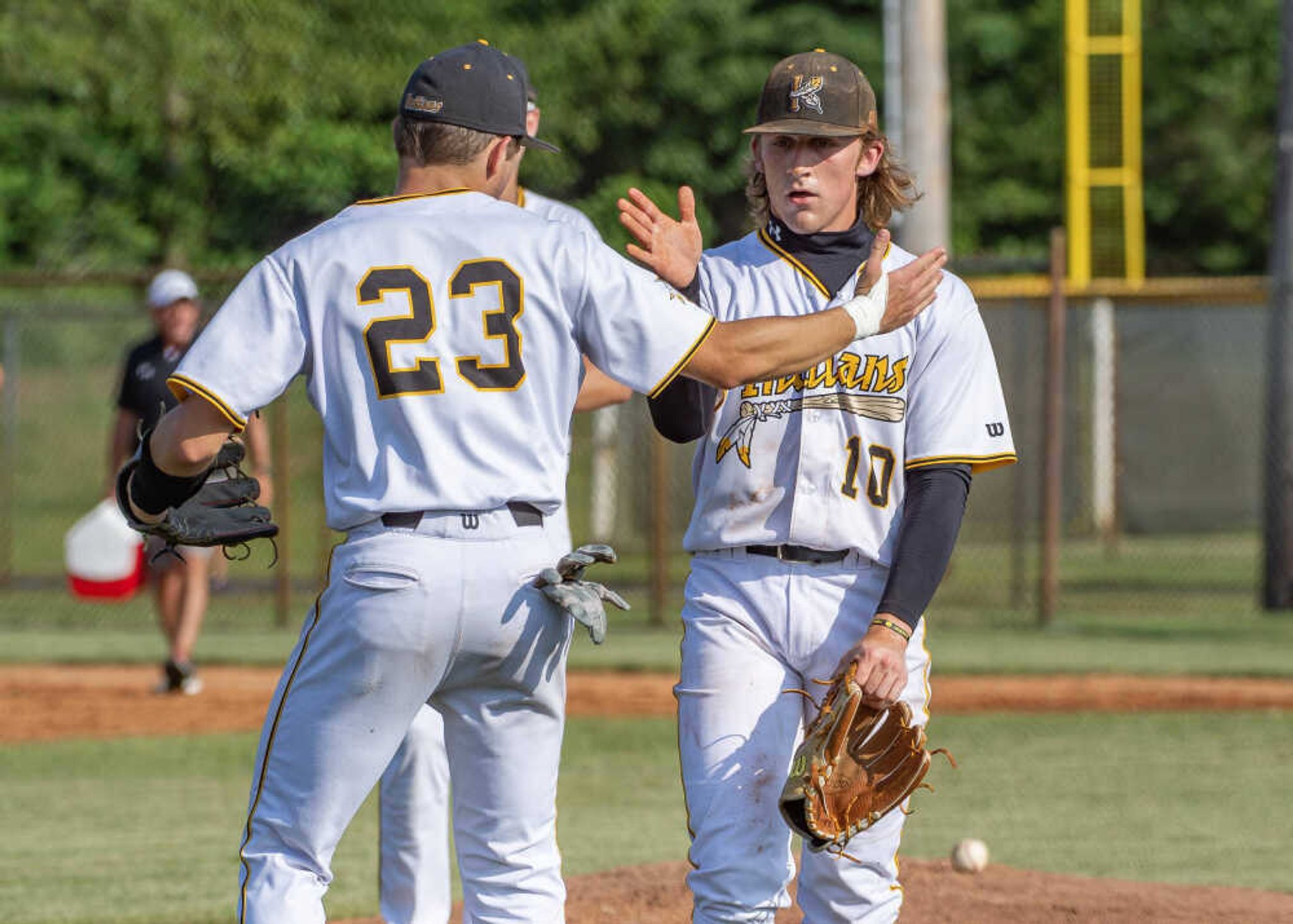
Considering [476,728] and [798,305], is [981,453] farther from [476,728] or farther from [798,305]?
[476,728]

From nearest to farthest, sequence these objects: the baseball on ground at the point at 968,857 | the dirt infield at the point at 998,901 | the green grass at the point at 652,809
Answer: the dirt infield at the point at 998,901 < the baseball on ground at the point at 968,857 < the green grass at the point at 652,809

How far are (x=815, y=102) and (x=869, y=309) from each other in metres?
0.58

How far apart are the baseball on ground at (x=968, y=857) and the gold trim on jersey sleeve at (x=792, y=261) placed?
2333 millimetres

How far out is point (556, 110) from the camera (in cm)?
2242

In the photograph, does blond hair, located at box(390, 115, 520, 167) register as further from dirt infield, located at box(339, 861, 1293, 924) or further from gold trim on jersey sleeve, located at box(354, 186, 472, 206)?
dirt infield, located at box(339, 861, 1293, 924)

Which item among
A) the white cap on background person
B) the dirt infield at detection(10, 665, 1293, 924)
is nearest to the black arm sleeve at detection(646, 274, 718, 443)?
the dirt infield at detection(10, 665, 1293, 924)

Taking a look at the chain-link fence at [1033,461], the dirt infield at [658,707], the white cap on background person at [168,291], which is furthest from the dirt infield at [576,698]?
the chain-link fence at [1033,461]

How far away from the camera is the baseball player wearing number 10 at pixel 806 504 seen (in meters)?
3.87

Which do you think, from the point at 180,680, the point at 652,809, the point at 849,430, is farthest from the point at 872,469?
the point at 180,680

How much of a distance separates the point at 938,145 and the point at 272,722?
35.2ft

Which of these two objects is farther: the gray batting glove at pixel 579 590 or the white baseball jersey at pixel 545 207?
the white baseball jersey at pixel 545 207

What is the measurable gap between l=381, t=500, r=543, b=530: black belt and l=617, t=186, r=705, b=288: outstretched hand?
1.79 feet

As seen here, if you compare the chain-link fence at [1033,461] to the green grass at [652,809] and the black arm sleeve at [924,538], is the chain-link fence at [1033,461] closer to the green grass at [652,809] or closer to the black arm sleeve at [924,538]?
the green grass at [652,809]

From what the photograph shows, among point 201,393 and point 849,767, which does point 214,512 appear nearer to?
point 201,393
